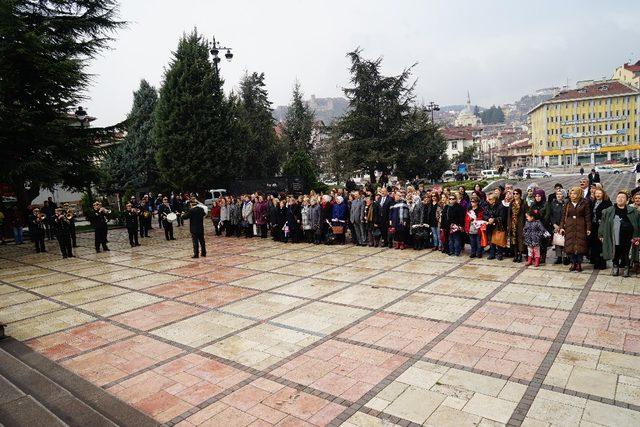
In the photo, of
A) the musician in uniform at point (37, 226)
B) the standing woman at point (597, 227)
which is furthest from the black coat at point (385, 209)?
the musician in uniform at point (37, 226)

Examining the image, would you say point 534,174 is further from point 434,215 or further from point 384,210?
point 434,215

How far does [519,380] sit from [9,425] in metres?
5.28

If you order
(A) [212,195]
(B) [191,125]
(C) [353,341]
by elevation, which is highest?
(B) [191,125]

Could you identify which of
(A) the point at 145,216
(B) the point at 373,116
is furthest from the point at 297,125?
(A) the point at 145,216

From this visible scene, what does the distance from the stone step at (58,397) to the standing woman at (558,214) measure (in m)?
9.36

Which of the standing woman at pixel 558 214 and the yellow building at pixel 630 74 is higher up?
the yellow building at pixel 630 74

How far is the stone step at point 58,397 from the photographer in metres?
4.37

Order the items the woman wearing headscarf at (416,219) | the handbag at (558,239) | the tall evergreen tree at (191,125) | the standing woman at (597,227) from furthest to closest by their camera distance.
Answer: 1. the tall evergreen tree at (191,125)
2. the woman wearing headscarf at (416,219)
3. the handbag at (558,239)
4. the standing woman at (597,227)

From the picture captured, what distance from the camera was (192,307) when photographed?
848cm

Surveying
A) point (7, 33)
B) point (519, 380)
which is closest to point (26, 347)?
point (519, 380)

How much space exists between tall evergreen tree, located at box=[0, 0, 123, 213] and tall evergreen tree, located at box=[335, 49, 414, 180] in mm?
17298

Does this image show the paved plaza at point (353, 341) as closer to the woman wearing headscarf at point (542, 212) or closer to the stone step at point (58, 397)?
the stone step at point (58, 397)

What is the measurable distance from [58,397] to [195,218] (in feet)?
28.9

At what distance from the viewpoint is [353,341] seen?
20.9ft
